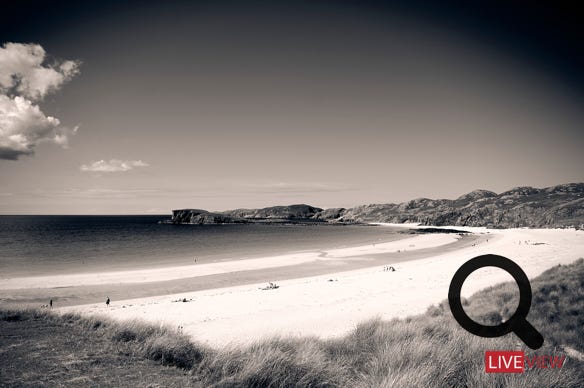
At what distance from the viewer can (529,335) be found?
304 cm

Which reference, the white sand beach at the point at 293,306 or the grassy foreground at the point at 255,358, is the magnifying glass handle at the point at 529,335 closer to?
the grassy foreground at the point at 255,358

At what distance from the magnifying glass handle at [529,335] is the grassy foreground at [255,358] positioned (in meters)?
1.90

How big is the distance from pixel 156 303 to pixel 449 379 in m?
18.0

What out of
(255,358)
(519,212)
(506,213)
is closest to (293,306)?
(255,358)

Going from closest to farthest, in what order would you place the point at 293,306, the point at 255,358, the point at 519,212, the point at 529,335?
the point at 529,335 → the point at 255,358 → the point at 293,306 → the point at 519,212

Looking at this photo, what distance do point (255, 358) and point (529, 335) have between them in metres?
3.94

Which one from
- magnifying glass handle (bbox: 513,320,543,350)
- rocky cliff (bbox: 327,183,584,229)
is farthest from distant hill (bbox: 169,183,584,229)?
magnifying glass handle (bbox: 513,320,543,350)

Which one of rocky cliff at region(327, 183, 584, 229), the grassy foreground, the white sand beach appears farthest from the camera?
rocky cliff at region(327, 183, 584, 229)

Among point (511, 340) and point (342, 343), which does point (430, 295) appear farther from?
point (342, 343)

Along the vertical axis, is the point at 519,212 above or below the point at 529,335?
above

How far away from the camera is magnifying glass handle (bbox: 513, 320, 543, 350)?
300 cm

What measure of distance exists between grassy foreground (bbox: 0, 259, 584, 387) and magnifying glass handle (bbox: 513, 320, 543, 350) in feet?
6.23

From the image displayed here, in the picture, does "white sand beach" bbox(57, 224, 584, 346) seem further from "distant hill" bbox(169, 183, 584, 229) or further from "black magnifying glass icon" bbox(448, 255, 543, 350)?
"distant hill" bbox(169, 183, 584, 229)

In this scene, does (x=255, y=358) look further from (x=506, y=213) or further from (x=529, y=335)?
(x=506, y=213)
